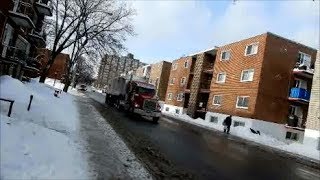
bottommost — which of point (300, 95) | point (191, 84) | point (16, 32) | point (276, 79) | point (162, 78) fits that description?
point (16, 32)

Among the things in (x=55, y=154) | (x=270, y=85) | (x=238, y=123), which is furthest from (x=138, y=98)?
(x=55, y=154)

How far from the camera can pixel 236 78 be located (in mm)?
43125

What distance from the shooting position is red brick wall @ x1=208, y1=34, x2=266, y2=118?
1528 inches

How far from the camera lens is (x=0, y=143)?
25.8 feet

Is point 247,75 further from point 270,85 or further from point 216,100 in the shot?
point 216,100

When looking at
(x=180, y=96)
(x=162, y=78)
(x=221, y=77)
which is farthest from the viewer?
(x=162, y=78)

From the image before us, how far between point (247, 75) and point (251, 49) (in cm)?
279

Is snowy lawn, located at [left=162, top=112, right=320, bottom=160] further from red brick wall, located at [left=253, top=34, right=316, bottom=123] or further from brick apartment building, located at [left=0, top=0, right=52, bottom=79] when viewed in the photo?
brick apartment building, located at [left=0, top=0, right=52, bottom=79]

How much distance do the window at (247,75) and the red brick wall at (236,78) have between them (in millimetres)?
366

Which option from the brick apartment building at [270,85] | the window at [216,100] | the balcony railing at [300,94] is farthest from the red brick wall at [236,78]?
the balcony railing at [300,94]

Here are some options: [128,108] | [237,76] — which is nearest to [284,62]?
[237,76]

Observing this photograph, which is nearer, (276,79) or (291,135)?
(276,79)

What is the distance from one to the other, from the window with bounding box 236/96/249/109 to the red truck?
11513 millimetres

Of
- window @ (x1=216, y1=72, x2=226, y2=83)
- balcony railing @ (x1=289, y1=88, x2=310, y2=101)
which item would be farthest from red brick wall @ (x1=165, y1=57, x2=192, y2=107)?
balcony railing @ (x1=289, y1=88, x2=310, y2=101)
